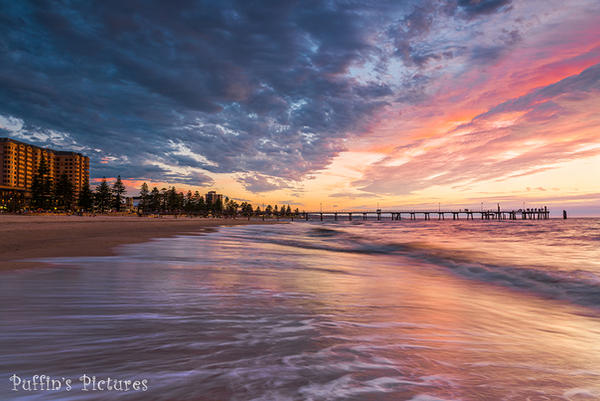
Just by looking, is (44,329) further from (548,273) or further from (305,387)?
(548,273)

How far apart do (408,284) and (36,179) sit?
115 metres

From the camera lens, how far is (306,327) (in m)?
3.84

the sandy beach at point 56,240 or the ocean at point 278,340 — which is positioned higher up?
the sandy beach at point 56,240

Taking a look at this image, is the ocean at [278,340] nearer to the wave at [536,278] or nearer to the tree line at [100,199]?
the wave at [536,278]

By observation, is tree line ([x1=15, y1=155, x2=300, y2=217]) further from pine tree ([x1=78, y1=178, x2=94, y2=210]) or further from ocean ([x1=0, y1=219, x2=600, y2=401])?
ocean ([x1=0, y1=219, x2=600, y2=401])

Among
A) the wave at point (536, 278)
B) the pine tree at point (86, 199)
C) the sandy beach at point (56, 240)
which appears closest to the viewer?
the wave at point (536, 278)

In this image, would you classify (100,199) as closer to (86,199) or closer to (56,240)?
(86,199)

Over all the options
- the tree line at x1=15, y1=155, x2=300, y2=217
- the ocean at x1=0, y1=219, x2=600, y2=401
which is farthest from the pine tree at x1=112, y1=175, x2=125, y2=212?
the ocean at x1=0, y1=219, x2=600, y2=401

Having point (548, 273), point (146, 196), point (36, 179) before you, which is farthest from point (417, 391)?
point (146, 196)

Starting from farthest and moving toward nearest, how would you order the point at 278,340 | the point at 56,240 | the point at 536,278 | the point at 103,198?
the point at 103,198
the point at 56,240
the point at 536,278
the point at 278,340

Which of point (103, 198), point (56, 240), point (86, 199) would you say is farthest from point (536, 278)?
point (103, 198)

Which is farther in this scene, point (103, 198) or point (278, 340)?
point (103, 198)

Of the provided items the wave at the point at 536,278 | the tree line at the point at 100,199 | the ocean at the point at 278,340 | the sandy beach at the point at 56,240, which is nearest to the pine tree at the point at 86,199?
the tree line at the point at 100,199

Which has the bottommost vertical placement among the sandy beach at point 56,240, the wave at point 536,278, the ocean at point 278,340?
the wave at point 536,278
